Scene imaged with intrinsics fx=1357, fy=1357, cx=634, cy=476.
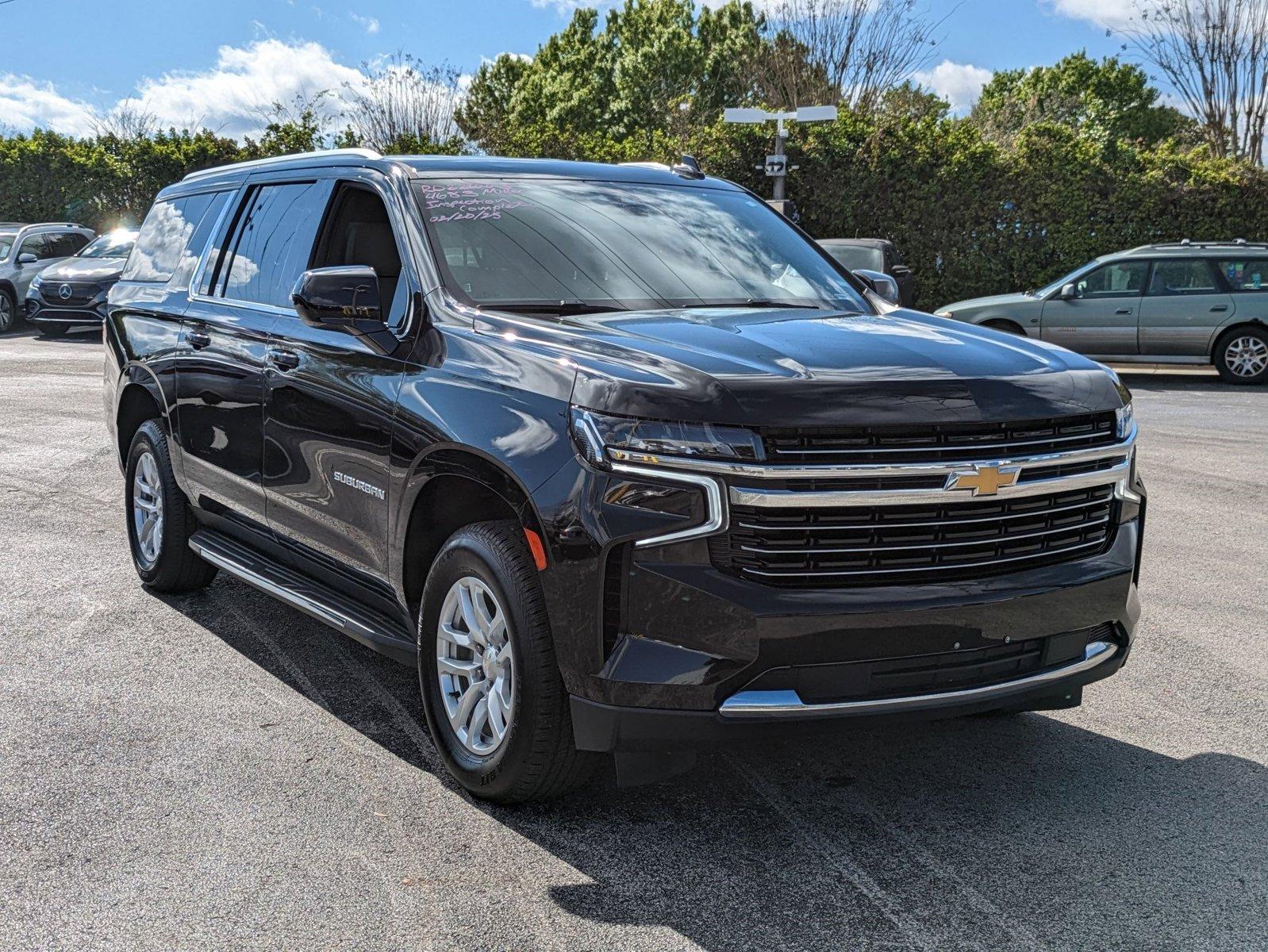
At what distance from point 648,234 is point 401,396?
125 centimetres

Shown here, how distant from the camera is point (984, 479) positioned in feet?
11.7

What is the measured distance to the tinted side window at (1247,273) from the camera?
17.4 m

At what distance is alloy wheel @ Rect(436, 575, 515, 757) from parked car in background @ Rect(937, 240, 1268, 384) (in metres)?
15.1

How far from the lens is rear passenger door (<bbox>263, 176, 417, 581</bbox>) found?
4500 millimetres

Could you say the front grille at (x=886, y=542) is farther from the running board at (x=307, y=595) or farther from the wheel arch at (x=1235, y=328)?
the wheel arch at (x=1235, y=328)

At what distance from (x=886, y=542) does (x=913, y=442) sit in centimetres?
27

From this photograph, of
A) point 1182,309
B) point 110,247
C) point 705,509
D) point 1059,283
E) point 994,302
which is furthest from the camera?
point 110,247

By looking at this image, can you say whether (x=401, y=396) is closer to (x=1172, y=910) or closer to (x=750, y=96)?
(x=1172, y=910)

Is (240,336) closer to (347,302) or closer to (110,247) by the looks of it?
(347,302)

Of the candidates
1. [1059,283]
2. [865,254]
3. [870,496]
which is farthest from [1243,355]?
[870,496]

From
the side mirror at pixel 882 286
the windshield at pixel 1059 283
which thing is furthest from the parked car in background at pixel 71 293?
the side mirror at pixel 882 286

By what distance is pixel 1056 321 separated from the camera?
18.2m

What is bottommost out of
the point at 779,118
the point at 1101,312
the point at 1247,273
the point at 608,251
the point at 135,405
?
the point at 1101,312

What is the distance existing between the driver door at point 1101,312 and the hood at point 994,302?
0.28 metres
